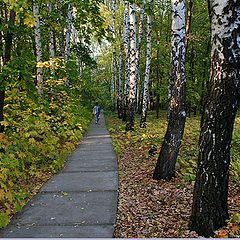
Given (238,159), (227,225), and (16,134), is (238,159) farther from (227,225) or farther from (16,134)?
(16,134)

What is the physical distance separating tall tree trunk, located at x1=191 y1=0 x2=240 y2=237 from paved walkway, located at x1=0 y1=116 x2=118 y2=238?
156 centimetres

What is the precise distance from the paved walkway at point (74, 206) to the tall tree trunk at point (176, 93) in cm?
144

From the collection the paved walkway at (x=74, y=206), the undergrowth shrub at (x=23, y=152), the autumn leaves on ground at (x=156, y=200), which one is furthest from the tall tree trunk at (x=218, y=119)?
the undergrowth shrub at (x=23, y=152)

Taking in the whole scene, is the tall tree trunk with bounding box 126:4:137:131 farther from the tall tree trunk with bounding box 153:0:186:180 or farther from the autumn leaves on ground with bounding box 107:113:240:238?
the tall tree trunk with bounding box 153:0:186:180

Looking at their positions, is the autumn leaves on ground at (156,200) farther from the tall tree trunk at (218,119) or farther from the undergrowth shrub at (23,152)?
the undergrowth shrub at (23,152)

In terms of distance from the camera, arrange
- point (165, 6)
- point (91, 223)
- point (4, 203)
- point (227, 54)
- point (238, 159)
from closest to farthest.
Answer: point (227, 54)
point (91, 223)
point (4, 203)
point (238, 159)
point (165, 6)

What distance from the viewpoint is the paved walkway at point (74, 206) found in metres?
5.14

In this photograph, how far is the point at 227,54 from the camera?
173 inches

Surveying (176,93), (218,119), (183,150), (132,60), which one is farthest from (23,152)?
(132,60)

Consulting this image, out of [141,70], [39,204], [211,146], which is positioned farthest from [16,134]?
[141,70]

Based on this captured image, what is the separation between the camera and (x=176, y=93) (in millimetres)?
7609

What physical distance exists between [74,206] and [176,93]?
139 inches

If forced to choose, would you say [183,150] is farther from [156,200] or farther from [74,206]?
[74,206]

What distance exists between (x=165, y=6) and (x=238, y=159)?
2046cm
